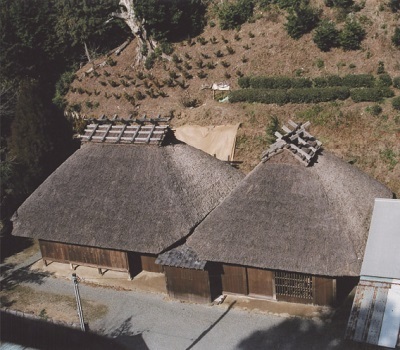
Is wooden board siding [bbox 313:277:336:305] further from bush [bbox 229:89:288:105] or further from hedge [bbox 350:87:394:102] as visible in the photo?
bush [bbox 229:89:288:105]

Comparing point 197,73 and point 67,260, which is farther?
point 197,73

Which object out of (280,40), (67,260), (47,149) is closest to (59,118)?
(47,149)

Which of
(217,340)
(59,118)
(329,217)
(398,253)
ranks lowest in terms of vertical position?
(217,340)

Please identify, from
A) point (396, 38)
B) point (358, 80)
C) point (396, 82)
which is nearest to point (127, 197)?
point (358, 80)

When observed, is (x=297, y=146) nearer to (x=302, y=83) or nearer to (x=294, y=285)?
(x=294, y=285)

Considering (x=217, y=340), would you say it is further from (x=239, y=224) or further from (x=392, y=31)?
(x=392, y=31)
